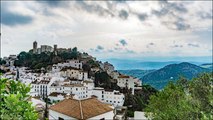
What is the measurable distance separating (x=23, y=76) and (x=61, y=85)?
57.4ft

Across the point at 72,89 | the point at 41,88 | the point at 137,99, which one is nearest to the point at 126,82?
the point at 137,99

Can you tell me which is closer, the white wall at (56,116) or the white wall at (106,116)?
the white wall at (56,116)

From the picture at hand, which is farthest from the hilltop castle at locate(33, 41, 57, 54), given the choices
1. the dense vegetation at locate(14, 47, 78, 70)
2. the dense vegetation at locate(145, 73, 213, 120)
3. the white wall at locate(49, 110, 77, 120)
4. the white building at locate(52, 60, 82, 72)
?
the dense vegetation at locate(145, 73, 213, 120)

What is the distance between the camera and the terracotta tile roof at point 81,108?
25.1 meters

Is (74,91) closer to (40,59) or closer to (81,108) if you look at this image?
(40,59)

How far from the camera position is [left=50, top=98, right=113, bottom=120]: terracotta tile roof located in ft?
82.4

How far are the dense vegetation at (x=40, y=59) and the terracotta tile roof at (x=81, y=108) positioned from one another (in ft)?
258

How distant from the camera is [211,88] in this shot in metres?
15.6

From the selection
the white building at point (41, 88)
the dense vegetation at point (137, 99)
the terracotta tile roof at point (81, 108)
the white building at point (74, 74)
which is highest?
the terracotta tile roof at point (81, 108)

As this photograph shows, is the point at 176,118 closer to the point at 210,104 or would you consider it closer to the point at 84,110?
the point at 210,104

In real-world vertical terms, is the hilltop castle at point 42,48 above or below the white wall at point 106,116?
above

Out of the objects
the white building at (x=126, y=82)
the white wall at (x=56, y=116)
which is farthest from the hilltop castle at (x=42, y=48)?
the white wall at (x=56, y=116)

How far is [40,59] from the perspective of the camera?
112750mm

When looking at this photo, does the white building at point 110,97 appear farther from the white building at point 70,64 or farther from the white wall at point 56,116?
the white wall at point 56,116
